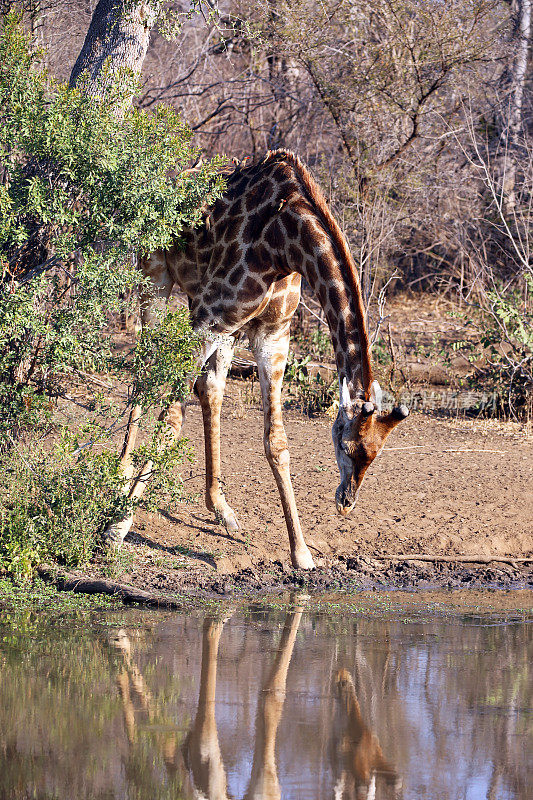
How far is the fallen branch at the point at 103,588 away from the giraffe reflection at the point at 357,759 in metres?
1.84

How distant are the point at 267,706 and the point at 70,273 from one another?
132 inches

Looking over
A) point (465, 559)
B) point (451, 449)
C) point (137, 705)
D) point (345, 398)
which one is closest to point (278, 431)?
point (345, 398)

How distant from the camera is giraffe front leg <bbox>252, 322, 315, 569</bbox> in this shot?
7.24 meters

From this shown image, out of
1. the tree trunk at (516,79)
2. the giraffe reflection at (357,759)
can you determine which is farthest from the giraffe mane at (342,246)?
the tree trunk at (516,79)

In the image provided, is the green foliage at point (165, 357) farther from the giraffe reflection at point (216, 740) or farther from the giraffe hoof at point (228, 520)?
the giraffe reflection at point (216, 740)

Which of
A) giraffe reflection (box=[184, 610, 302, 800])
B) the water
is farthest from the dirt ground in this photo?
giraffe reflection (box=[184, 610, 302, 800])

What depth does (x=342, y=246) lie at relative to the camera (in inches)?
270

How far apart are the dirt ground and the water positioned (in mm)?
912

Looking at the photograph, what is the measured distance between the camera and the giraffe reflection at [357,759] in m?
3.67

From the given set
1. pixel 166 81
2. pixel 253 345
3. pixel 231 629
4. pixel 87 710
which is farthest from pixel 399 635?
pixel 166 81

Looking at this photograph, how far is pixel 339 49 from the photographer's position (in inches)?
505

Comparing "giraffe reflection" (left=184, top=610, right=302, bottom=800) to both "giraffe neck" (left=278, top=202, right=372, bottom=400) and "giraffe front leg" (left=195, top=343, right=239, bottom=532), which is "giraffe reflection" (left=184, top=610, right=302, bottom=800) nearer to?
"giraffe neck" (left=278, top=202, right=372, bottom=400)

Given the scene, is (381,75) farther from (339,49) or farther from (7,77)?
(7,77)

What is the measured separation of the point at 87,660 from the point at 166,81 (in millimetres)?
11556
